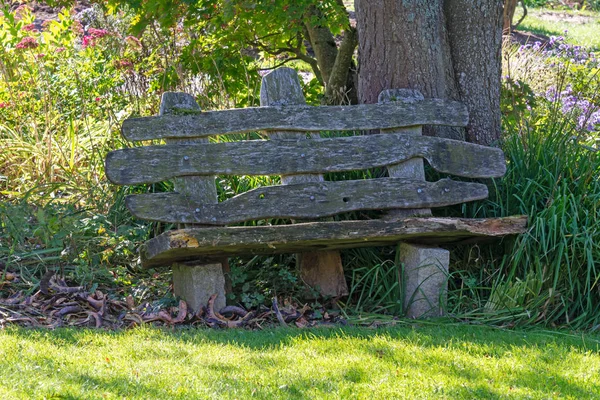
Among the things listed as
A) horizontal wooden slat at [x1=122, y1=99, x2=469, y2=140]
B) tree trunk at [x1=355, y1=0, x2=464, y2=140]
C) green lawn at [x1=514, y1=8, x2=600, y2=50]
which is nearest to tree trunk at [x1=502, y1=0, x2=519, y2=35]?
green lawn at [x1=514, y1=8, x2=600, y2=50]

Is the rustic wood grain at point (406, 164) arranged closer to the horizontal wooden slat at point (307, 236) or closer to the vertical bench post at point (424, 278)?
the vertical bench post at point (424, 278)

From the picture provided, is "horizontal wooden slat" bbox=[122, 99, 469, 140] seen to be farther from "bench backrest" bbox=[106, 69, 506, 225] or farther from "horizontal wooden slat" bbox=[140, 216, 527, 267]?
"horizontal wooden slat" bbox=[140, 216, 527, 267]

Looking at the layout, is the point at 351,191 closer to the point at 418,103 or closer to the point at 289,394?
the point at 418,103

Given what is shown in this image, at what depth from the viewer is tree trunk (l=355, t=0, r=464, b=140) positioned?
6.40 meters

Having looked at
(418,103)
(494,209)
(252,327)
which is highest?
(418,103)

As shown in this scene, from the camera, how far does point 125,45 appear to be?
356 inches

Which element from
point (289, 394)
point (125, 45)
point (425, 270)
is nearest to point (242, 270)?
point (425, 270)

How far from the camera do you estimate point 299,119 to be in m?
5.81

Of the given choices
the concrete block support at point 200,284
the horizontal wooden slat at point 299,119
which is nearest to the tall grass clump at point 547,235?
the horizontal wooden slat at point 299,119

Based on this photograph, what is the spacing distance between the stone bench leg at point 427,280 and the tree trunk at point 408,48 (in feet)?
3.81

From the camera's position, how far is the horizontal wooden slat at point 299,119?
5.51 meters

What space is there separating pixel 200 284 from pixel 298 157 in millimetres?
1061

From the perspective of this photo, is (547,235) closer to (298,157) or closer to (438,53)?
(438,53)

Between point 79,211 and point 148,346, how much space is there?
2214 mm
